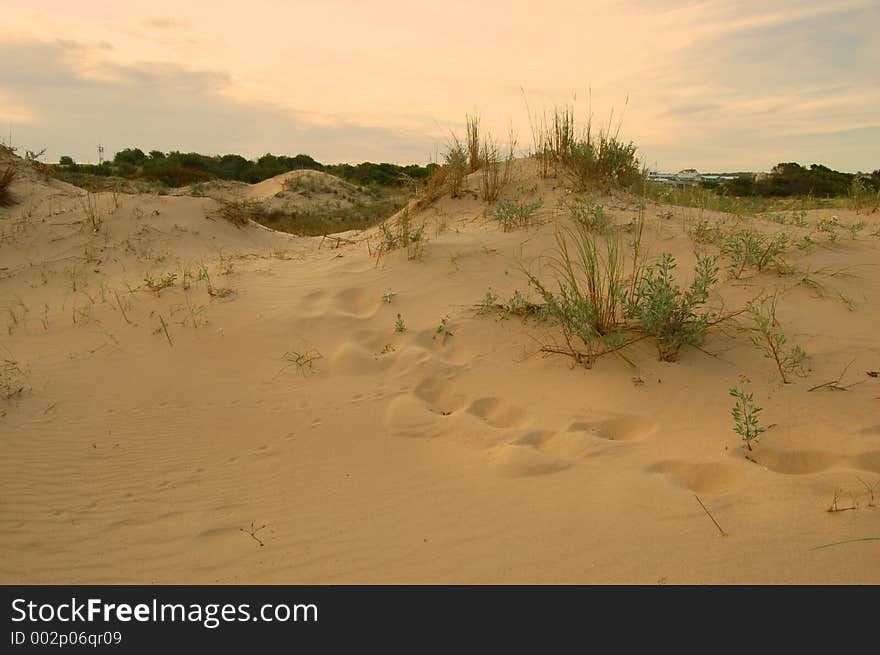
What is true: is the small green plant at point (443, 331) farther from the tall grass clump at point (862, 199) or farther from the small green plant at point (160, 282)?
the tall grass clump at point (862, 199)

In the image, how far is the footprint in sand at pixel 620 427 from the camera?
2.90m

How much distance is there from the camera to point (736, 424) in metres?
2.82

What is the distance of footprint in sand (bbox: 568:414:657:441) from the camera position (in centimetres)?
290

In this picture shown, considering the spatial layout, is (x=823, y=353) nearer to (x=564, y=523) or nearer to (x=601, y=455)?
(x=601, y=455)

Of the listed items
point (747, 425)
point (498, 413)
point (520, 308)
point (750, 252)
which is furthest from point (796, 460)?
point (750, 252)

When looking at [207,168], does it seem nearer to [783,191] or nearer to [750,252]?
[783,191]

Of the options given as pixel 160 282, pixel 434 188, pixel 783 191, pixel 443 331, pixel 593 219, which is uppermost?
pixel 783 191

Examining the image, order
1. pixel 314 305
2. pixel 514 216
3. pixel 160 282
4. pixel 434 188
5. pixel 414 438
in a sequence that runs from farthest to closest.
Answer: pixel 434 188 < pixel 514 216 < pixel 160 282 < pixel 314 305 < pixel 414 438

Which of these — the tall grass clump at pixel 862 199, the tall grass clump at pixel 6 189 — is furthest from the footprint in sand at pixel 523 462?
the tall grass clump at pixel 6 189

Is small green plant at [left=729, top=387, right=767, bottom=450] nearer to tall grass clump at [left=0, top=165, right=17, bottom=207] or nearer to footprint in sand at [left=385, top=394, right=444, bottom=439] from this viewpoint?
footprint in sand at [left=385, top=394, right=444, bottom=439]

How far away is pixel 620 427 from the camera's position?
117 inches

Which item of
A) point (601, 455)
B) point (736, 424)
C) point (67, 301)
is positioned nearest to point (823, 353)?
point (736, 424)

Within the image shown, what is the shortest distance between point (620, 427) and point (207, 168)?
75.0ft
